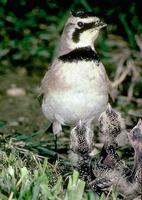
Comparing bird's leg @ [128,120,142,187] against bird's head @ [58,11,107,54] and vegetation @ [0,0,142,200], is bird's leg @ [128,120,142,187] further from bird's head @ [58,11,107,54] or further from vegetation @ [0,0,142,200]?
vegetation @ [0,0,142,200]

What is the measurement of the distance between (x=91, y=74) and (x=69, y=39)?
344 millimetres

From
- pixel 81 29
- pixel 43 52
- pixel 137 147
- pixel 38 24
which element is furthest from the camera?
pixel 38 24

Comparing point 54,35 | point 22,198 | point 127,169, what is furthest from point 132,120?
point 22,198

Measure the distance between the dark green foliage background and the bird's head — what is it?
8.32 ft

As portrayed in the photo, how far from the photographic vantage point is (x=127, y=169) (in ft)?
17.1

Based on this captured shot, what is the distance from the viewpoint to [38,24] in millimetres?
8953

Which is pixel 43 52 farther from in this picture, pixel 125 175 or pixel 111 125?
pixel 125 175

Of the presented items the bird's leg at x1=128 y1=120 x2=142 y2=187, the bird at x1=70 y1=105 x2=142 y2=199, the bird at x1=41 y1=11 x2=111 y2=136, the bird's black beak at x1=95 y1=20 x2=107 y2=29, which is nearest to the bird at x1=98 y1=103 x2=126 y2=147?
the bird at x1=70 y1=105 x2=142 y2=199

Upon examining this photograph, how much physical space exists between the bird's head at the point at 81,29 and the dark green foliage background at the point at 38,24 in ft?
8.32

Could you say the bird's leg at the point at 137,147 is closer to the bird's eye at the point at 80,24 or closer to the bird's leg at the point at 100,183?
the bird's leg at the point at 100,183

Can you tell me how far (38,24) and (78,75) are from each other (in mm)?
3104

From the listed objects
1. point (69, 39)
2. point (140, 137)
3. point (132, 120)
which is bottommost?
point (132, 120)

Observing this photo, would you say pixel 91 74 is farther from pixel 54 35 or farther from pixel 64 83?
pixel 54 35

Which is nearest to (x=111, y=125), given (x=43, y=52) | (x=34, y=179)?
(x=34, y=179)
